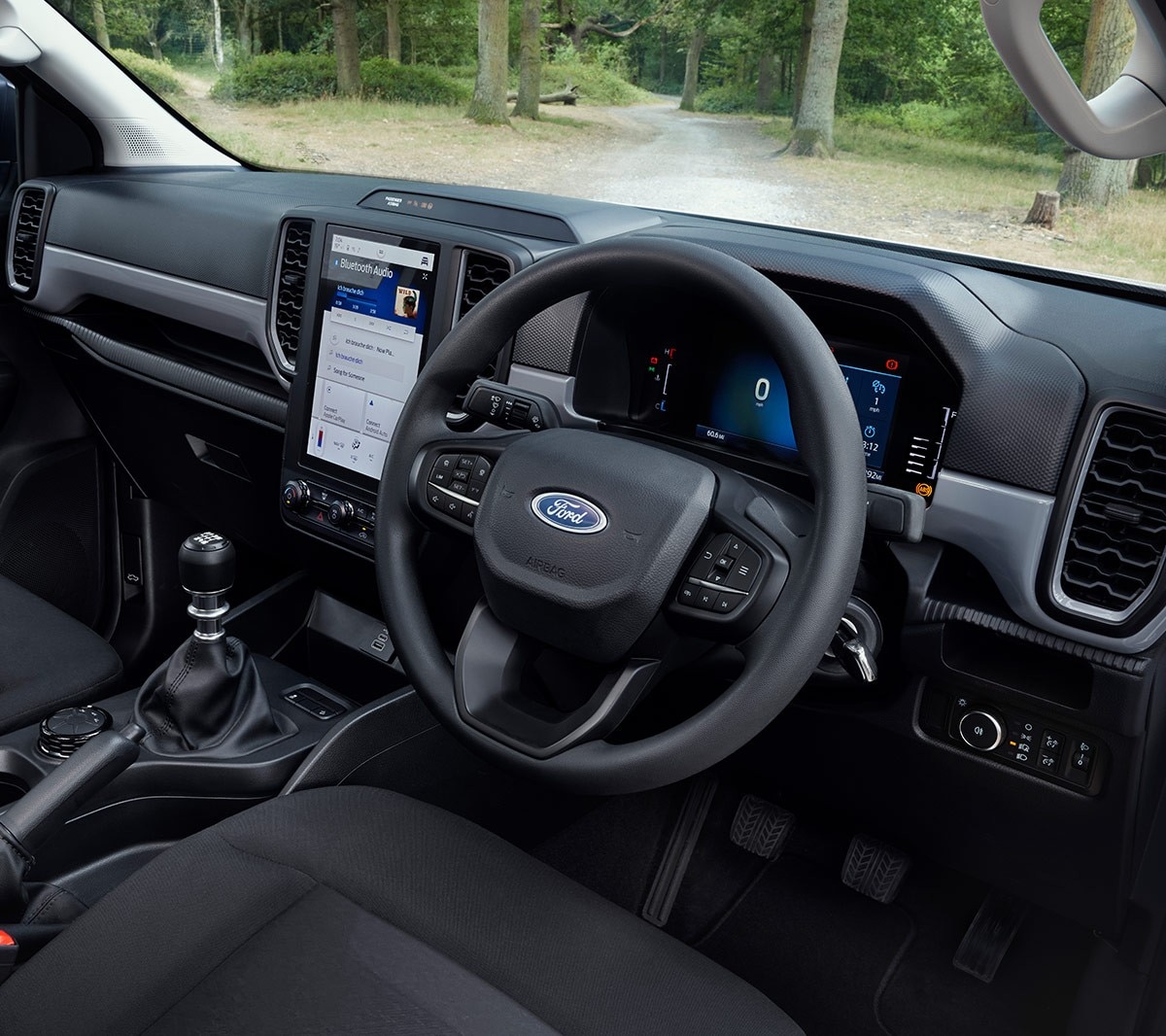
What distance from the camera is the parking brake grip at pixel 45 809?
53.7 inches

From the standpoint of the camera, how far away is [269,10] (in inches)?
122

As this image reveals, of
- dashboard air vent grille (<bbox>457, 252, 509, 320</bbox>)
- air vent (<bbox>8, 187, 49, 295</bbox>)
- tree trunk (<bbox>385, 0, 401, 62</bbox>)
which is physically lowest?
air vent (<bbox>8, 187, 49, 295</bbox>)

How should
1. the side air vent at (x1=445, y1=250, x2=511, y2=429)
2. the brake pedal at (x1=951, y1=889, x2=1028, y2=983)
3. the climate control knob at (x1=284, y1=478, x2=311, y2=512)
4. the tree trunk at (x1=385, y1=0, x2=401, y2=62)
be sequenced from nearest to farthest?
the side air vent at (x1=445, y1=250, x2=511, y2=429)
the brake pedal at (x1=951, y1=889, x2=1028, y2=983)
the climate control knob at (x1=284, y1=478, x2=311, y2=512)
the tree trunk at (x1=385, y1=0, x2=401, y2=62)

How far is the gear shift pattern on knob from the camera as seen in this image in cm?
171

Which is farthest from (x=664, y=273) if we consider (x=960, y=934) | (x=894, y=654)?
(x=960, y=934)

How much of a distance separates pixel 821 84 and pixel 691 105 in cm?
27

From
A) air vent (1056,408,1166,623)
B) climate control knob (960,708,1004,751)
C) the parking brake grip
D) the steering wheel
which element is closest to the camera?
the steering wheel

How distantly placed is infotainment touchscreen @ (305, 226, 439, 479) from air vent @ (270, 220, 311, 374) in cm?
12

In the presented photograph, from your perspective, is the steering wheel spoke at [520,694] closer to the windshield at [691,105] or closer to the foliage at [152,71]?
the windshield at [691,105]

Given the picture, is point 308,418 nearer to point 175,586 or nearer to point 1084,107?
point 175,586

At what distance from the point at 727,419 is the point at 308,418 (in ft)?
2.64

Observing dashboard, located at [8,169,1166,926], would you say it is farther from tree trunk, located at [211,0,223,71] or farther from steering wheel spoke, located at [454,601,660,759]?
tree trunk, located at [211,0,223,71]

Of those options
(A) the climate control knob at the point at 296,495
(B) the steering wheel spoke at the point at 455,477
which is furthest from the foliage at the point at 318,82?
(B) the steering wheel spoke at the point at 455,477

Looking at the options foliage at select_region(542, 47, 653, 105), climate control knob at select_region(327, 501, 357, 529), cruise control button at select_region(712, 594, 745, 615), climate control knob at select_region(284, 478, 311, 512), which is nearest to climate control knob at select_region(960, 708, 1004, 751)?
cruise control button at select_region(712, 594, 745, 615)
